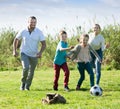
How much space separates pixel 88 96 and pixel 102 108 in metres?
2.24

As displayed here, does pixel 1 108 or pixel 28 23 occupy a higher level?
pixel 28 23

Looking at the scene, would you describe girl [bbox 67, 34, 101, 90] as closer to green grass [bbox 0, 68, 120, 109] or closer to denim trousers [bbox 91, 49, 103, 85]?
denim trousers [bbox 91, 49, 103, 85]

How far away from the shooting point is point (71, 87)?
48.3 feet

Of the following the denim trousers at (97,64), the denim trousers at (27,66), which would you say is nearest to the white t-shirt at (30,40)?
the denim trousers at (27,66)

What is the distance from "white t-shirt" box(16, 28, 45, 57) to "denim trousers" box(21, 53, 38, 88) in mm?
121

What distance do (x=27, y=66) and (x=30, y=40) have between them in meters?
0.75

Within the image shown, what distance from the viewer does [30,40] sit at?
13.7m

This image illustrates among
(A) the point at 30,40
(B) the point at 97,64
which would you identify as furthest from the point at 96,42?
(A) the point at 30,40

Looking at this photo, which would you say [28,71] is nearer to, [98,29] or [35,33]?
[35,33]

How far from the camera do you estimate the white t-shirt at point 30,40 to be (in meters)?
13.7

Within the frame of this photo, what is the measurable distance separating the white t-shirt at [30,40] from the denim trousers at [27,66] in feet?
0.40

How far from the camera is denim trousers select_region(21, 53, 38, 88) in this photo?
1367 cm

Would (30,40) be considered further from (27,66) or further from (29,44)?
(27,66)

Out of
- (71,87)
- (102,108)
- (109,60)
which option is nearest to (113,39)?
(109,60)
